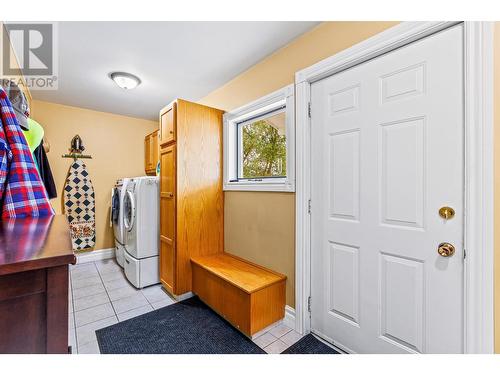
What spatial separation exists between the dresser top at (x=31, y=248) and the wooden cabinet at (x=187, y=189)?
1642mm

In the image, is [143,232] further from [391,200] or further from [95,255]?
[391,200]

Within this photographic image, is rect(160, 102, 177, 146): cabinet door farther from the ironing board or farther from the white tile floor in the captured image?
the ironing board

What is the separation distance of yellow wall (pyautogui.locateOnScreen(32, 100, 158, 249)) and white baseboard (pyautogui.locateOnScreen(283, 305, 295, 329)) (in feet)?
10.8

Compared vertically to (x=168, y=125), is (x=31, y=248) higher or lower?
lower

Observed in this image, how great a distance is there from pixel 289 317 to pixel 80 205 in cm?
345

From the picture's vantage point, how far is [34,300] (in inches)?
18.1

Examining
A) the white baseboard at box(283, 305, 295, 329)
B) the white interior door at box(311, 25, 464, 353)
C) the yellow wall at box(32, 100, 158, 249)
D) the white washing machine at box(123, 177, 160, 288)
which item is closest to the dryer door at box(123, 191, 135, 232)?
the white washing machine at box(123, 177, 160, 288)

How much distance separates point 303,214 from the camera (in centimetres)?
177

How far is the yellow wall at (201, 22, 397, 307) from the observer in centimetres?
162

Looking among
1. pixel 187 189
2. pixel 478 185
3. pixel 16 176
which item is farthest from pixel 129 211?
pixel 478 185

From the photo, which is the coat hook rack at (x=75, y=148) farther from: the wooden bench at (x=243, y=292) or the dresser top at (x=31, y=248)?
the dresser top at (x=31, y=248)

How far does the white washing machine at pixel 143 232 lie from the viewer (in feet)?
8.63
